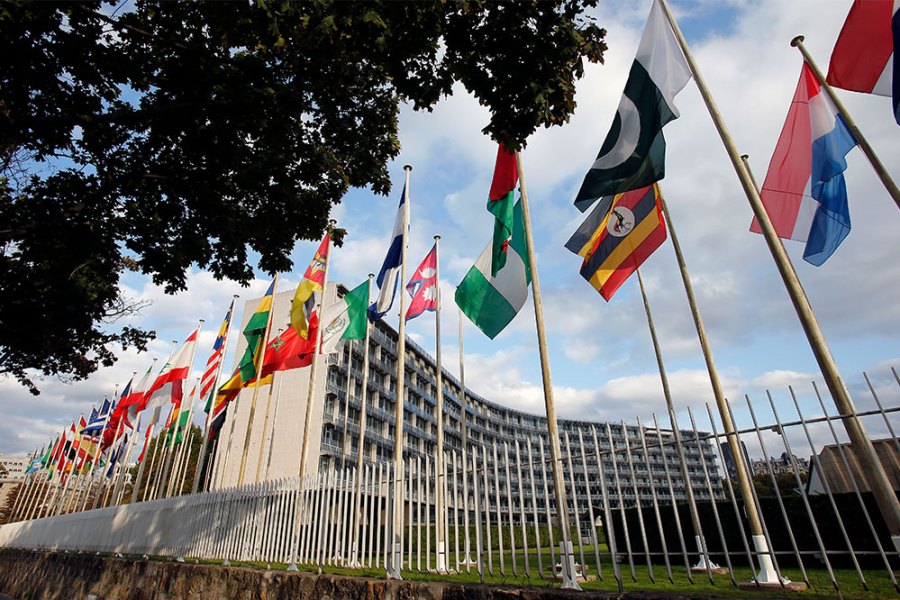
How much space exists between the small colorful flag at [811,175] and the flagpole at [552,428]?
3.50m

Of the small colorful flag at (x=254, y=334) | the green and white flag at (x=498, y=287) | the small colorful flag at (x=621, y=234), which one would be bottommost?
the green and white flag at (x=498, y=287)

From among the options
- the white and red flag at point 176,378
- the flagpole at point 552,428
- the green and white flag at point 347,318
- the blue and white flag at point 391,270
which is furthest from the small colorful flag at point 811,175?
the white and red flag at point 176,378

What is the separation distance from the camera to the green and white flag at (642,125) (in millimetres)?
5891

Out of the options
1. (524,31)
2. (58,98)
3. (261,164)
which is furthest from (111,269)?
(524,31)

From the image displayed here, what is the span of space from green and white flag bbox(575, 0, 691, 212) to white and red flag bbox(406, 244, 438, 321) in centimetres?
739

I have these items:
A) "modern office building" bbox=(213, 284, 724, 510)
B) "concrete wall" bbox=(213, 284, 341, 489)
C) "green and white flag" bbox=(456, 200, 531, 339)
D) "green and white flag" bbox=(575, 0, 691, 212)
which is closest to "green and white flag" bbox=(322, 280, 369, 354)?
"green and white flag" bbox=(456, 200, 531, 339)

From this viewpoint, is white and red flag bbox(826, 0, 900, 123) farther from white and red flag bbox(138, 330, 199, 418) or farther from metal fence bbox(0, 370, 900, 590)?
white and red flag bbox(138, 330, 199, 418)

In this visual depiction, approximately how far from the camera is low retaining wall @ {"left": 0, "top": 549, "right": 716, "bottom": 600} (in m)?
5.01

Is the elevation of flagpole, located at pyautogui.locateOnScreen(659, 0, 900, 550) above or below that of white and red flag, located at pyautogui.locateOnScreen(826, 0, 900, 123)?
below

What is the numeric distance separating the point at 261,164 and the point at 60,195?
10.6 ft

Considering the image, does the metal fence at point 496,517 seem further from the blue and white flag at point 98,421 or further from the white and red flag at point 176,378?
the blue and white flag at point 98,421

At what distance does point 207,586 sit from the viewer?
911cm

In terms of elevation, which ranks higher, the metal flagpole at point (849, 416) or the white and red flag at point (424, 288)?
the white and red flag at point (424, 288)

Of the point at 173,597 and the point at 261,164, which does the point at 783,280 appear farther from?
the point at 173,597
